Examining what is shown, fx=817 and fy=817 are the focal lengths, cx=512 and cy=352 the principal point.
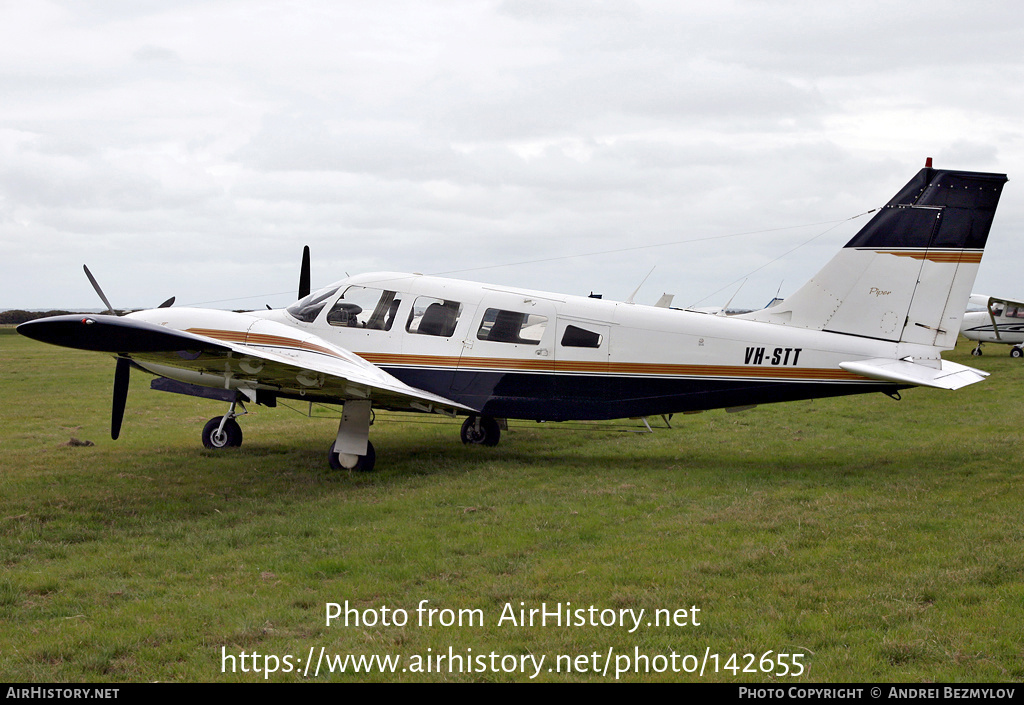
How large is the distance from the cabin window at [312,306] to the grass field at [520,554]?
227 centimetres

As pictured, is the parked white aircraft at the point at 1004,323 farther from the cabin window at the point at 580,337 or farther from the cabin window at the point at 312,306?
the cabin window at the point at 312,306

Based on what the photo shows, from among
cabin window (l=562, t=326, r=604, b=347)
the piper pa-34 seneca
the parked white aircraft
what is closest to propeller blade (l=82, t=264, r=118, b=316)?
the piper pa-34 seneca

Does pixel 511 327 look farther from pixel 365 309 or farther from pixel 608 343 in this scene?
pixel 365 309

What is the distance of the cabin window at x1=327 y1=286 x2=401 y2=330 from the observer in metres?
13.0

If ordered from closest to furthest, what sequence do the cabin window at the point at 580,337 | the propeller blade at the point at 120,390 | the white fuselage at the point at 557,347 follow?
the propeller blade at the point at 120,390 < the white fuselage at the point at 557,347 < the cabin window at the point at 580,337

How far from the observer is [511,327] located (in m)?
12.5

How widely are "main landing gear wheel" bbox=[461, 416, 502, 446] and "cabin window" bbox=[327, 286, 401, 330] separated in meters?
2.72

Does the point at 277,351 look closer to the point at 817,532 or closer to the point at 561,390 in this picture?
the point at 561,390

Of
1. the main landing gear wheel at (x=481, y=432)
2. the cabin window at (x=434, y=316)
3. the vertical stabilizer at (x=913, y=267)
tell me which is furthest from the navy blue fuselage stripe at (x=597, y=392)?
the main landing gear wheel at (x=481, y=432)

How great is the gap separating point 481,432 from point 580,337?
11.0 ft

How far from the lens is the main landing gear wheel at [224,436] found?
13711 millimetres

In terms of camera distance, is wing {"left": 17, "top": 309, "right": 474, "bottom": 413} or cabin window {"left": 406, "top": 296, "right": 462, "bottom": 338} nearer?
wing {"left": 17, "top": 309, "right": 474, "bottom": 413}

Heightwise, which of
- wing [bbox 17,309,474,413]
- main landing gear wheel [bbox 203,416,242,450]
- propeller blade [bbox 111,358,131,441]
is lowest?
main landing gear wheel [bbox 203,416,242,450]

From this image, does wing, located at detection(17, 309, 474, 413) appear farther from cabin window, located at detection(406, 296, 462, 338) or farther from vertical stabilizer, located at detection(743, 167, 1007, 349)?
vertical stabilizer, located at detection(743, 167, 1007, 349)
